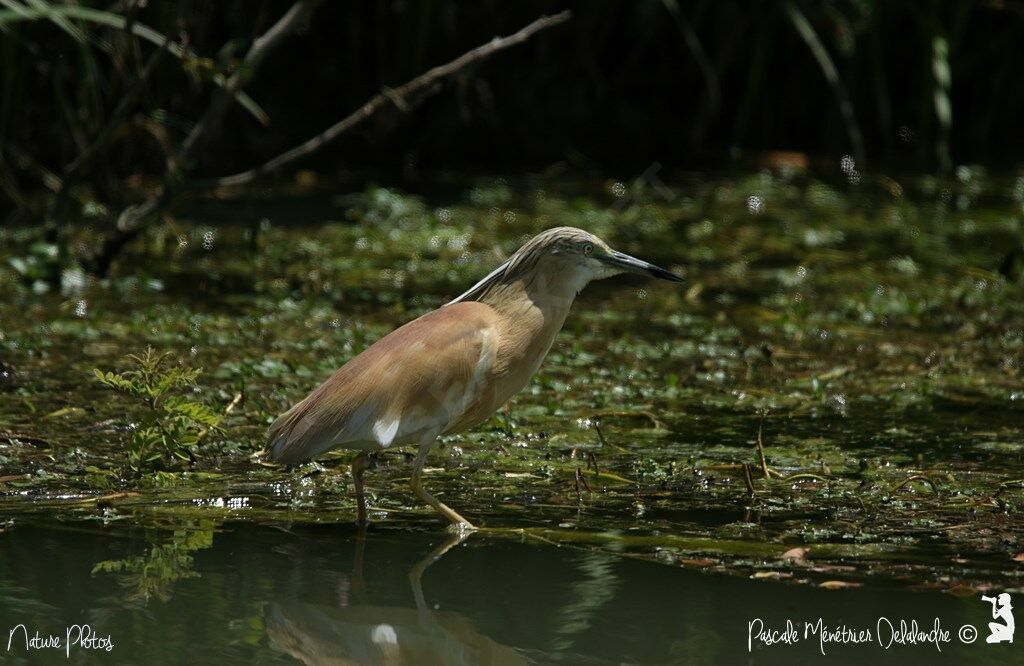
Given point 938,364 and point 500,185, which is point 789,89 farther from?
point 938,364

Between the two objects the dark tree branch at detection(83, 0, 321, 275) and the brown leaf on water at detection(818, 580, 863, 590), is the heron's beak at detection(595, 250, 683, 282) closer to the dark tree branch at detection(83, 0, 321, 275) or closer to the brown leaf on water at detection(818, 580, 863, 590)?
the brown leaf on water at detection(818, 580, 863, 590)

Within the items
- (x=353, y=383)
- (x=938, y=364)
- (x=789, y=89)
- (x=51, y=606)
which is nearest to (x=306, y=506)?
(x=353, y=383)

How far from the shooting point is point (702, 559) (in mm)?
3789

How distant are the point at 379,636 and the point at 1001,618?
1.42 meters

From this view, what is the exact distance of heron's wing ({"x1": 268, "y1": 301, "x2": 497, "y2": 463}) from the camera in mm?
4027

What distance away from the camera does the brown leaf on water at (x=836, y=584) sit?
3.57 metres

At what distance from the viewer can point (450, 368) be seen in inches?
162

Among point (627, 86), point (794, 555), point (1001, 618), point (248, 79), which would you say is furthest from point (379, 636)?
point (627, 86)

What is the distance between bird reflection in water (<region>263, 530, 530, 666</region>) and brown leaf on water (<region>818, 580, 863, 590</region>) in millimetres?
811

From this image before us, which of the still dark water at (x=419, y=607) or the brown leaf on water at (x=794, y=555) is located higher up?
the brown leaf on water at (x=794, y=555)

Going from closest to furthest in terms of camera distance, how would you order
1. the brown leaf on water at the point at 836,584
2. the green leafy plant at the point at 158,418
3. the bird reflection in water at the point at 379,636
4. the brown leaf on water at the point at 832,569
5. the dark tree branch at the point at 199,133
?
the bird reflection in water at the point at 379,636, the brown leaf on water at the point at 836,584, the brown leaf on water at the point at 832,569, the green leafy plant at the point at 158,418, the dark tree branch at the point at 199,133

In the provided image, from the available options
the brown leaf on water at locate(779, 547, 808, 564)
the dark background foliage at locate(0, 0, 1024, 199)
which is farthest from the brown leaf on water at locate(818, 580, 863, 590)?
the dark background foliage at locate(0, 0, 1024, 199)

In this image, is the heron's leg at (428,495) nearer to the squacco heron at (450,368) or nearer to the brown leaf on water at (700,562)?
the squacco heron at (450,368)

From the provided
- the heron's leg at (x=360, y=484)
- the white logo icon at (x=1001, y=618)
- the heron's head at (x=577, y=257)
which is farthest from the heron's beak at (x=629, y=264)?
the white logo icon at (x=1001, y=618)
